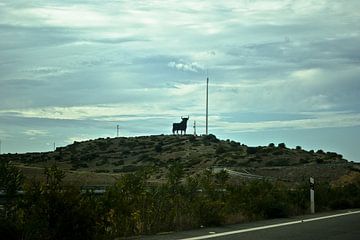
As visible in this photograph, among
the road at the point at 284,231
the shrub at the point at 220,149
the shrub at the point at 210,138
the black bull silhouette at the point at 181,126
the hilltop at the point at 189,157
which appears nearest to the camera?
the road at the point at 284,231

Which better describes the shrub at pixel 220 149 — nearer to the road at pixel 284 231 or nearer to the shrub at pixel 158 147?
the shrub at pixel 158 147

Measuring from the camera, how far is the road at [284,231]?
49.2ft

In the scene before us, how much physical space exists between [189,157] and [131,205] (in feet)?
238

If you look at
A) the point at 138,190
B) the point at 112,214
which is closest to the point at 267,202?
the point at 138,190

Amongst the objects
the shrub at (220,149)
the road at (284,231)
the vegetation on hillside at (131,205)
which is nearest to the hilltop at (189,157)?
the shrub at (220,149)

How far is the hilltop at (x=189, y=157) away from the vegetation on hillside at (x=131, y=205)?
39450 millimetres

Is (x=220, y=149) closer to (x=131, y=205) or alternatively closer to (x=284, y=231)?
(x=284, y=231)

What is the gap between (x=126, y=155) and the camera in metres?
101

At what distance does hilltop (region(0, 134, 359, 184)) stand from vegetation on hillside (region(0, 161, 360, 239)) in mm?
39450

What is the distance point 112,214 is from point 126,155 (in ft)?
284

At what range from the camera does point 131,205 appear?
51.1ft

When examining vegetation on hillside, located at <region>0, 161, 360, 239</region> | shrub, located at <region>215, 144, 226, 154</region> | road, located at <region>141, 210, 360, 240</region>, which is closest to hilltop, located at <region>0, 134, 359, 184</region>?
shrub, located at <region>215, 144, 226, 154</region>

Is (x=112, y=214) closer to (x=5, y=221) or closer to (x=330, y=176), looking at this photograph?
(x=5, y=221)

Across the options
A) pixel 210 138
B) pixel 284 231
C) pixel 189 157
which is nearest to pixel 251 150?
pixel 189 157
